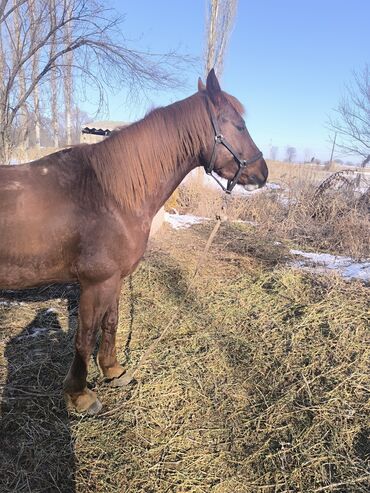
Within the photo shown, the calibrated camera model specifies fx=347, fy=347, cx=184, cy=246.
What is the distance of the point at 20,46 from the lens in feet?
22.1

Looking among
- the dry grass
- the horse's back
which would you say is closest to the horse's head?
the horse's back

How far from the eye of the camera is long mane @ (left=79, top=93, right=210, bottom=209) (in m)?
2.17

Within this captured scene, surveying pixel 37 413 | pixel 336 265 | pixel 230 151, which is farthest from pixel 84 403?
pixel 336 265

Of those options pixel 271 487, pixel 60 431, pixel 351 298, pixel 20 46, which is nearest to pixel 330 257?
pixel 351 298

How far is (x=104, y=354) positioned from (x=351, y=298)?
2.52m

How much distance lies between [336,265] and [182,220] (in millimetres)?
3930

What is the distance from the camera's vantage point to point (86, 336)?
2207 mm

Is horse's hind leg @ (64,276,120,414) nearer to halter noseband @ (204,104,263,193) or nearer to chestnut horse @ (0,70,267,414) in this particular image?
chestnut horse @ (0,70,267,414)

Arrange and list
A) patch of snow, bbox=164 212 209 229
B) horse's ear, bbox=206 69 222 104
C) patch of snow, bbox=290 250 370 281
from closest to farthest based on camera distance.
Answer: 1. horse's ear, bbox=206 69 222 104
2. patch of snow, bbox=290 250 370 281
3. patch of snow, bbox=164 212 209 229

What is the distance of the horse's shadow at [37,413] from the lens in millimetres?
1784

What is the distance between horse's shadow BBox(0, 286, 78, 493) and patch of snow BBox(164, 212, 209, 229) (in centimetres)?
448

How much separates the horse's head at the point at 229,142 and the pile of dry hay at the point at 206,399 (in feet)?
4.63

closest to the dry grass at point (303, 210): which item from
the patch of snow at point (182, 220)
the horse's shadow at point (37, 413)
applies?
the patch of snow at point (182, 220)

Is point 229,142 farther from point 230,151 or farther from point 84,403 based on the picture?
point 84,403
